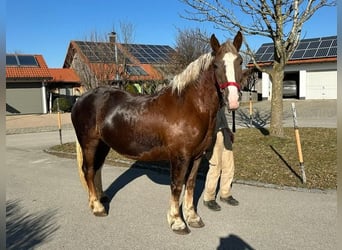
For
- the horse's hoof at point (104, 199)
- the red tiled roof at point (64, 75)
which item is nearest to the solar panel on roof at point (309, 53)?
the red tiled roof at point (64, 75)

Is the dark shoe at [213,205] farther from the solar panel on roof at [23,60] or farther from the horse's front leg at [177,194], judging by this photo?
the solar panel on roof at [23,60]

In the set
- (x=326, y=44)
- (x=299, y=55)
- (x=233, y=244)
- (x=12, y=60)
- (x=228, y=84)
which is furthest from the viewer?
(x=12, y=60)

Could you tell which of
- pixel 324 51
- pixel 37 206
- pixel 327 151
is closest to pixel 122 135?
pixel 37 206

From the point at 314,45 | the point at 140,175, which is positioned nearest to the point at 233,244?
the point at 140,175

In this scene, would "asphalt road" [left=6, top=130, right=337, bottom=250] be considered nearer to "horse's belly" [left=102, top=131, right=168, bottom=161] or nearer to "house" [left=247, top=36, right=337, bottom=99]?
"horse's belly" [left=102, top=131, right=168, bottom=161]

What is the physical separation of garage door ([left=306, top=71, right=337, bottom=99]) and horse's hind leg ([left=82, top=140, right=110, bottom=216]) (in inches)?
→ 969

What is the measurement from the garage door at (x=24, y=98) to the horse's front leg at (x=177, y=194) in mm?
26327

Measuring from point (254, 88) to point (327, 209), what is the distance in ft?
102

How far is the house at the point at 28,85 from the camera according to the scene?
2741 centimetres

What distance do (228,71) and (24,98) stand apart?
27658mm

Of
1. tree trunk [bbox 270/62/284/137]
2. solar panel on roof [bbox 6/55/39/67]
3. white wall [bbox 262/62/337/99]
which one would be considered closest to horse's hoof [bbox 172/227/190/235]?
tree trunk [bbox 270/62/284/137]

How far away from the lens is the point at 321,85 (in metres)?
26.6

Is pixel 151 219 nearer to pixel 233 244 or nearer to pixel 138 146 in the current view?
pixel 138 146

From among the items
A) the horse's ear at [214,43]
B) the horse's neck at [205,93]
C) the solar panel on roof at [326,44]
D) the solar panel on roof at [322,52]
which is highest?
the solar panel on roof at [326,44]
